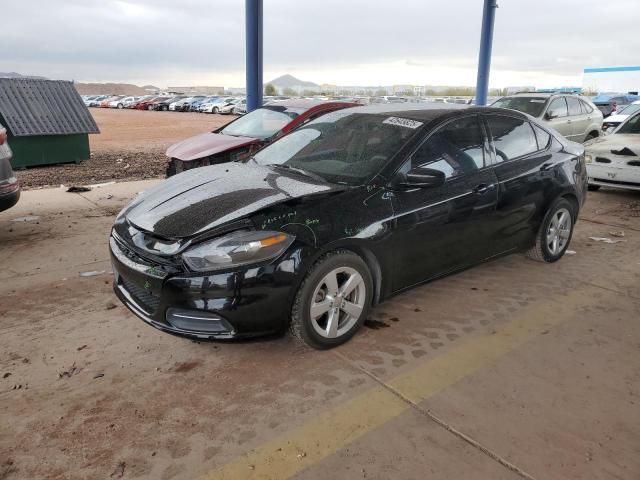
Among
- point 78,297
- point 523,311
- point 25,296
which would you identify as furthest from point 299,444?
point 25,296

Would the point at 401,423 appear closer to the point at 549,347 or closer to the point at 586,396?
the point at 586,396

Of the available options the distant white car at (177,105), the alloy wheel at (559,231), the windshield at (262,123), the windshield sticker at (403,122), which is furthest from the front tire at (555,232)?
the distant white car at (177,105)

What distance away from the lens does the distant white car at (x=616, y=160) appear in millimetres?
7789

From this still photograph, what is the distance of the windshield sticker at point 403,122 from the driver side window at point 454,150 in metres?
0.16

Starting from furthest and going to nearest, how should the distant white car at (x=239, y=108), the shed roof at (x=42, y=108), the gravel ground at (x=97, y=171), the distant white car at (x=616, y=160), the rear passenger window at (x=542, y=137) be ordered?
the distant white car at (x=239, y=108) < the shed roof at (x=42, y=108) < the gravel ground at (x=97, y=171) < the distant white car at (x=616, y=160) < the rear passenger window at (x=542, y=137)

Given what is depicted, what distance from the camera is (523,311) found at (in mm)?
4109

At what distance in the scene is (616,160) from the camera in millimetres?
7992

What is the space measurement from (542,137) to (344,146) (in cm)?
204

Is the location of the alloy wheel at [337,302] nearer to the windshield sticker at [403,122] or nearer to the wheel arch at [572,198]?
the windshield sticker at [403,122]

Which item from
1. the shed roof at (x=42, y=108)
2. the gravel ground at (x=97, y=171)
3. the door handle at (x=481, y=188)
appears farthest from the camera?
the shed roof at (x=42, y=108)

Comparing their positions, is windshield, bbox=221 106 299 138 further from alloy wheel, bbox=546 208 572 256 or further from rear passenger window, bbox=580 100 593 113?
rear passenger window, bbox=580 100 593 113

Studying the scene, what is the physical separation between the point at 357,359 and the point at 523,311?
1.56 metres

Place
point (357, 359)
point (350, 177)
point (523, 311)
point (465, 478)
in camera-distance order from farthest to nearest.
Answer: point (523, 311)
point (350, 177)
point (357, 359)
point (465, 478)

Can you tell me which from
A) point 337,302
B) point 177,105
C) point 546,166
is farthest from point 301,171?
point 177,105
